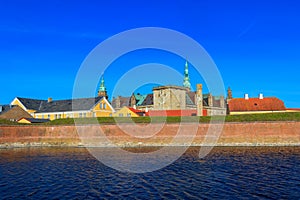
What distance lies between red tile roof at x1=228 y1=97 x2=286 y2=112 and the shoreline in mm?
18345

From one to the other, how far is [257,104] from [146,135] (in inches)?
1028

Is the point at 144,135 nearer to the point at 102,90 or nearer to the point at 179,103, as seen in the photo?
the point at 179,103

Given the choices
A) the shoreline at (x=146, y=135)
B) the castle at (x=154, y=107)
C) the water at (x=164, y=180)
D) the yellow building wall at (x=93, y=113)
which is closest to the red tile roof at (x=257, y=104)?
the castle at (x=154, y=107)

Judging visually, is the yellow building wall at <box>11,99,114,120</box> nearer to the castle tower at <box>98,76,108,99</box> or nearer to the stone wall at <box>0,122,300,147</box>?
the stone wall at <box>0,122,300,147</box>

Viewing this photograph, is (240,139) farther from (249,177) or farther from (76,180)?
(76,180)

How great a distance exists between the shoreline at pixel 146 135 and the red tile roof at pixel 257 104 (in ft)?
60.2

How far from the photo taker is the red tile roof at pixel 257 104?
5310 cm

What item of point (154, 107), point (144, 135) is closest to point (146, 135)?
point (144, 135)

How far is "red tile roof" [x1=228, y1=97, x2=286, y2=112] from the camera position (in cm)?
5310

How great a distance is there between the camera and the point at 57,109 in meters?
A: 58.7

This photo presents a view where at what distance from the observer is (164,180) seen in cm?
1678

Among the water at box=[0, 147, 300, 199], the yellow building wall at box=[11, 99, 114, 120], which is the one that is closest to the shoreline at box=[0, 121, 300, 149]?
the water at box=[0, 147, 300, 199]

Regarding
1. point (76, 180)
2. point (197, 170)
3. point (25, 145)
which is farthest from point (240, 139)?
point (25, 145)

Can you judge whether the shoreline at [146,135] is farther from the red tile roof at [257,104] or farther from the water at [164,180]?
the red tile roof at [257,104]
